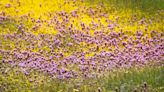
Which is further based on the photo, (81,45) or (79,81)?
(81,45)

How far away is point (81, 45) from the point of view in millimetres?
17578

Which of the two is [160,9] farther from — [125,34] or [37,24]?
[37,24]

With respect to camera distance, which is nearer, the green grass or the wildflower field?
the green grass

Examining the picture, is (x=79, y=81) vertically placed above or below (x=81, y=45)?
below

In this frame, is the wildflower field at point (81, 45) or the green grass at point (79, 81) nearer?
the green grass at point (79, 81)

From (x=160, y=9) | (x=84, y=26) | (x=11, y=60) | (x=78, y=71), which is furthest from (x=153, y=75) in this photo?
(x=160, y=9)

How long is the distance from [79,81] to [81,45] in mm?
5539

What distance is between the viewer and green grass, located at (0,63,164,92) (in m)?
10.6

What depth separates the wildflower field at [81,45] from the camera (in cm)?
1204

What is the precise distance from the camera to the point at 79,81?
12.1 m

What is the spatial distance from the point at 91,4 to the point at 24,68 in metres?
9.48

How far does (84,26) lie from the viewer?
19.8 m

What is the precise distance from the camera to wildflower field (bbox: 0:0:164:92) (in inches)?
474

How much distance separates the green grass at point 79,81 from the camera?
419 inches
